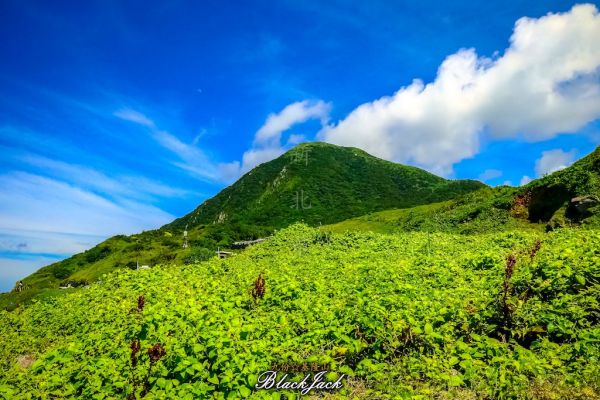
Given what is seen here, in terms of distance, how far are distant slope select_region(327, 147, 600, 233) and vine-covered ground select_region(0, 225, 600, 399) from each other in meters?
18.0

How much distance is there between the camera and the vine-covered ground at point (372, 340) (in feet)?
24.6

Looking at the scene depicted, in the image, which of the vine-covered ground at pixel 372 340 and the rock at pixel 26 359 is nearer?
the vine-covered ground at pixel 372 340

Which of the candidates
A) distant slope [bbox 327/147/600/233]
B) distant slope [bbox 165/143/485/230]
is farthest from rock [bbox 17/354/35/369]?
distant slope [bbox 165/143/485/230]

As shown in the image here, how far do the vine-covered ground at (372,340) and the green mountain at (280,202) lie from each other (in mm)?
70404

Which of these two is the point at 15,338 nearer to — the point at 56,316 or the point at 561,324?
the point at 56,316

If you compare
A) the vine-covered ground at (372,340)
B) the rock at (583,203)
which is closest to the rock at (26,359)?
the vine-covered ground at (372,340)

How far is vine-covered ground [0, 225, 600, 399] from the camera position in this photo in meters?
7.51

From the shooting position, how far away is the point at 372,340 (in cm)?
979

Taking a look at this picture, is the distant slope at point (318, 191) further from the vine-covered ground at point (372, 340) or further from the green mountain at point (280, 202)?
the vine-covered ground at point (372, 340)

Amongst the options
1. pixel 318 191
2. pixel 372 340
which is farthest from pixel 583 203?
pixel 318 191

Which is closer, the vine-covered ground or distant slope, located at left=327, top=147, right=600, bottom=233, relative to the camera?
the vine-covered ground

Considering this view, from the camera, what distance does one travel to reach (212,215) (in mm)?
172500

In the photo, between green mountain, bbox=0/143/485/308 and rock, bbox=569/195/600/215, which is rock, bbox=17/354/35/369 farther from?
green mountain, bbox=0/143/485/308

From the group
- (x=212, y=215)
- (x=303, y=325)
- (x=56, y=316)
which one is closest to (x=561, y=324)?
(x=303, y=325)
